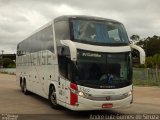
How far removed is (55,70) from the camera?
14086 mm

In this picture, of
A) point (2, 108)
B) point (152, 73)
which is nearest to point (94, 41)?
point (2, 108)

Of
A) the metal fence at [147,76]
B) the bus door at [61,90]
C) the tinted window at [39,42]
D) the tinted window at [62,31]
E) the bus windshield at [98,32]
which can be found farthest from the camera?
the metal fence at [147,76]

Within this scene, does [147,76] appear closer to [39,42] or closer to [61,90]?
[39,42]

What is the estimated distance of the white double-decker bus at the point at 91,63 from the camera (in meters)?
12.1

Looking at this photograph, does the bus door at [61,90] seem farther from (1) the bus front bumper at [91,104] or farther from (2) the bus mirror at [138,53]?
(2) the bus mirror at [138,53]

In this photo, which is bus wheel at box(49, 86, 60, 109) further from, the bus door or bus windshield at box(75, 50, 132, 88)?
bus windshield at box(75, 50, 132, 88)

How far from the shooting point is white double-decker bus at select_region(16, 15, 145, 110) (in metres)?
12.1

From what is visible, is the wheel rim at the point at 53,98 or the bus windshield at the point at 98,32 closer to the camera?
the bus windshield at the point at 98,32

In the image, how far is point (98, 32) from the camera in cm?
1286

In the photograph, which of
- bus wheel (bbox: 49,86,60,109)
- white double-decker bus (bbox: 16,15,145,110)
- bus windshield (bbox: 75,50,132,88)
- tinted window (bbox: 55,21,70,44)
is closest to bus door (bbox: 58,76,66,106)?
white double-decker bus (bbox: 16,15,145,110)

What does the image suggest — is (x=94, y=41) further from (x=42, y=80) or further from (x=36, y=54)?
(x=36, y=54)

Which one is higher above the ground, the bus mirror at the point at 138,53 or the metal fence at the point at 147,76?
the bus mirror at the point at 138,53

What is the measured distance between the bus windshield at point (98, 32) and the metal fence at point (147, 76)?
1790 centimetres

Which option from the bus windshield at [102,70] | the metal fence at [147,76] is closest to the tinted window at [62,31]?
the bus windshield at [102,70]
